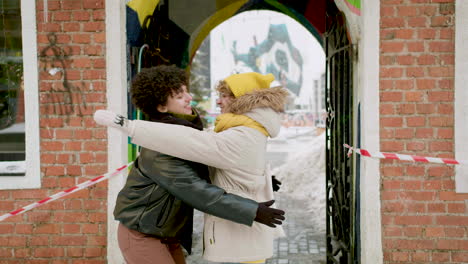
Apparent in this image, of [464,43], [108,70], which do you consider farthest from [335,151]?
[108,70]

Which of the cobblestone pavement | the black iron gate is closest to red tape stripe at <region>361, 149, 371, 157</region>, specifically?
the black iron gate

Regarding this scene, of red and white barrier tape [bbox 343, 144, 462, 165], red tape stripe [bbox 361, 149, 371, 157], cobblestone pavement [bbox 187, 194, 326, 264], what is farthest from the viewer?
cobblestone pavement [bbox 187, 194, 326, 264]

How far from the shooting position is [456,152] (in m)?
3.48

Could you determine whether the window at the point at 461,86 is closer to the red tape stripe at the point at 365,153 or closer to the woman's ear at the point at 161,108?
the red tape stripe at the point at 365,153

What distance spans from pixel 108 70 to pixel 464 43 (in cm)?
286

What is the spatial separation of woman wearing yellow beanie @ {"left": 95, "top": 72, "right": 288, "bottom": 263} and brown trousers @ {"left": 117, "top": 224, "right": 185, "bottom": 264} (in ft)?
0.72

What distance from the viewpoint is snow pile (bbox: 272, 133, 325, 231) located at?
751 centimetres

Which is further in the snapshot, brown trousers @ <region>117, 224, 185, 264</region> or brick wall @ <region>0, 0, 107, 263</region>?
brick wall @ <region>0, 0, 107, 263</region>

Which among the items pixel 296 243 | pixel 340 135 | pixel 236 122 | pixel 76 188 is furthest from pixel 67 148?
pixel 296 243

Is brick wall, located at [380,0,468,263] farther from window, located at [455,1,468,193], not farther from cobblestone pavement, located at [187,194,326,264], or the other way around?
cobblestone pavement, located at [187,194,326,264]

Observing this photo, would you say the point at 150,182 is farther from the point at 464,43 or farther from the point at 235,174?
the point at 464,43

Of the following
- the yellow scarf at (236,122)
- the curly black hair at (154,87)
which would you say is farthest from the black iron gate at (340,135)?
the curly black hair at (154,87)

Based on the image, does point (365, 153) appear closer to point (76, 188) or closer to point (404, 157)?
point (404, 157)

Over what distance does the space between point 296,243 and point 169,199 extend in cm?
367
